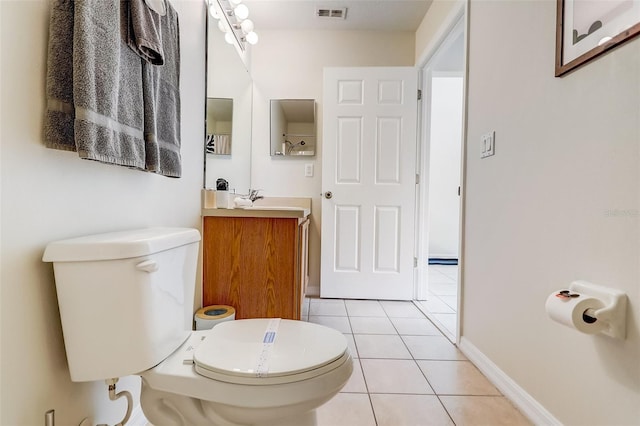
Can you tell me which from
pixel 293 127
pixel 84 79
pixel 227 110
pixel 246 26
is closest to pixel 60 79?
pixel 84 79

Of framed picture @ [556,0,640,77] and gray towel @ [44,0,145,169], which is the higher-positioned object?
framed picture @ [556,0,640,77]

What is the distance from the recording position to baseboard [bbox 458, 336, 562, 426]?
113cm

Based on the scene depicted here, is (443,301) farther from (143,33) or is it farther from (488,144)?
(143,33)

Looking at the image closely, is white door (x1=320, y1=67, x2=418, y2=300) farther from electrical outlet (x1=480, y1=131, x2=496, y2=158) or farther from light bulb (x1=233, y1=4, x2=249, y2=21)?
electrical outlet (x1=480, y1=131, x2=496, y2=158)

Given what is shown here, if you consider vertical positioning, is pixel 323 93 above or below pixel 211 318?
above

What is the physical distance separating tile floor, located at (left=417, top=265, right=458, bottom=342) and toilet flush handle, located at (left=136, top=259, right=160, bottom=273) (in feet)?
5.71

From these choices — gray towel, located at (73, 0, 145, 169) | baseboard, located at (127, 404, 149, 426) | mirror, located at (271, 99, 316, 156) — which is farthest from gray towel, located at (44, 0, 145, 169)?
mirror, located at (271, 99, 316, 156)

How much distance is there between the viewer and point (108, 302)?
750 millimetres

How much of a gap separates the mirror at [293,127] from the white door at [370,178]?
0.57 feet

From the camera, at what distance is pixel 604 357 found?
896 mm

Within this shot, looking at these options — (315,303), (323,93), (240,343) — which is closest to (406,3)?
(323,93)

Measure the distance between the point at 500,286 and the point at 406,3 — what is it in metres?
2.14

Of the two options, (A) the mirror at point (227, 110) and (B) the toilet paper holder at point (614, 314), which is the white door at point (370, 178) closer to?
(A) the mirror at point (227, 110)

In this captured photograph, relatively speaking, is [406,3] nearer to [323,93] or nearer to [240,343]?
[323,93]
